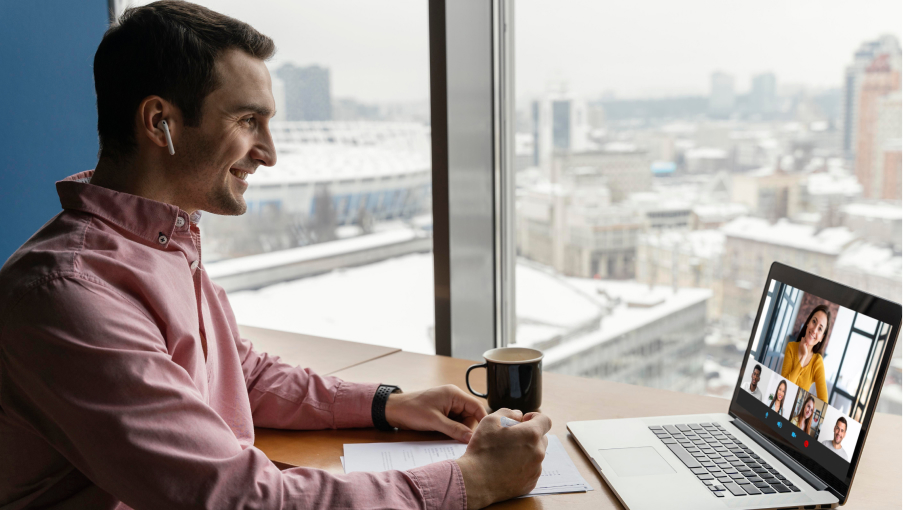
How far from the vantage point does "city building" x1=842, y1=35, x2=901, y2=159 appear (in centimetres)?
144

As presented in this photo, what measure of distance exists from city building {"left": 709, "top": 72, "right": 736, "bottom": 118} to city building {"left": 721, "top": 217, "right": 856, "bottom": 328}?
0.28 metres

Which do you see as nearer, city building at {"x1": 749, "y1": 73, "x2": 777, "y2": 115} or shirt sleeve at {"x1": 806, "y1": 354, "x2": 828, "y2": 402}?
shirt sleeve at {"x1": 806, "y1": 354, "x2": 828, "y2": 402}

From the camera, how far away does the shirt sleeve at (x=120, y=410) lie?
2.39ft

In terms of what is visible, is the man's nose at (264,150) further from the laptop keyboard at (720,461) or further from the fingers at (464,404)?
the laptop keyboard at (720,461)

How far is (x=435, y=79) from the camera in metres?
1.70

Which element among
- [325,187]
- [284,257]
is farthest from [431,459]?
[284,257]

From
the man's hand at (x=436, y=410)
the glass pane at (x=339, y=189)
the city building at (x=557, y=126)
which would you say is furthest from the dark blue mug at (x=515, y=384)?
the glass pane at (x=339, y=189)

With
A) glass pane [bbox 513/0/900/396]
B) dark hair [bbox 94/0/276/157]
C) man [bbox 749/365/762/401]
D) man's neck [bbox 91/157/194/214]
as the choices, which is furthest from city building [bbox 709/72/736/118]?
man's neck [bbox 91/157/194/214]

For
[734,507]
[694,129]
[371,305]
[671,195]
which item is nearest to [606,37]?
[694,129]

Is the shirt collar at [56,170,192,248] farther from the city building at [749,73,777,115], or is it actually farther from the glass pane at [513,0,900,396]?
the city building at [749,73,777,115]

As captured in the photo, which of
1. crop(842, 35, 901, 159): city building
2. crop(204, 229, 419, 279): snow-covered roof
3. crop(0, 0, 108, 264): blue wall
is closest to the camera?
crop(842, 35, 901, 159): city building

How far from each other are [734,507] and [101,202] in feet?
2.94

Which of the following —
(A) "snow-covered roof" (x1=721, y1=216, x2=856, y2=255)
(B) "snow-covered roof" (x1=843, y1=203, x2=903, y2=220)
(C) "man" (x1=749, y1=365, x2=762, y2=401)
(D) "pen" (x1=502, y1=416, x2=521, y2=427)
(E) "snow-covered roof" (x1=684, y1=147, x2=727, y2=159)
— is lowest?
(D) "pen" (x1=502, y1=416, x2=521, y2=427)

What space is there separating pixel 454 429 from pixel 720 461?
40 centimetres
